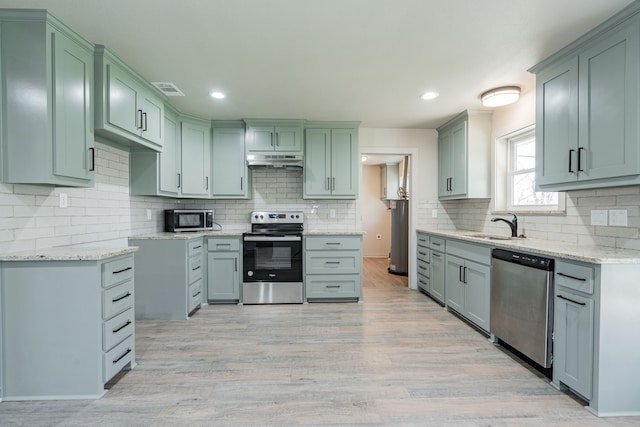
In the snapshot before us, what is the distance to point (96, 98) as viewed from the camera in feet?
7.61

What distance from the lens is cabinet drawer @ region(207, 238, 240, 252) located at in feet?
12.6

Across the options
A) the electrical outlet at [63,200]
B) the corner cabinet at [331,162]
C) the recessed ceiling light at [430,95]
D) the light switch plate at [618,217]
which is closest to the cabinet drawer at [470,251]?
the light switch plate at [618,217]

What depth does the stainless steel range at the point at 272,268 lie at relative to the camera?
3.85 metres

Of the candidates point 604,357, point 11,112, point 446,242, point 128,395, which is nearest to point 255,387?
point 128,395

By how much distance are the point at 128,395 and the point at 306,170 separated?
298 cm

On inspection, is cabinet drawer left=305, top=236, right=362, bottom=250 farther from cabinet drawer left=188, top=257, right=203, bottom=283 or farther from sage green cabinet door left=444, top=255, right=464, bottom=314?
cabinet drawer left=188, top=257, right=203, bottom=283

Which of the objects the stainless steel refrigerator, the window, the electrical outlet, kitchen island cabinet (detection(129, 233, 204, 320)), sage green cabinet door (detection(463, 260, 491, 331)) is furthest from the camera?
the stainless steel refrigerator

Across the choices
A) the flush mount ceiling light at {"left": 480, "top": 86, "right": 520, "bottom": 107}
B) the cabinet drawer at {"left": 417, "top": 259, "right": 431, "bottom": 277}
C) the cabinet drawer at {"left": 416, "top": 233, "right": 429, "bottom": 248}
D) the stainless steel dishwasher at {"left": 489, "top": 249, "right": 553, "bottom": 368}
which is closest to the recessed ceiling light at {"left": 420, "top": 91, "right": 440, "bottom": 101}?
the flush mount ceiling light at {"left": 480, "top": 86, "right": 520, "bottom": 107}

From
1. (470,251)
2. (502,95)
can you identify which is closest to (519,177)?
(502,95)

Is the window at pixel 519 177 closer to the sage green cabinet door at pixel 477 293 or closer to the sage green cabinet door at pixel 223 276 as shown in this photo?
the sage green cabinet door at pixel 477 293

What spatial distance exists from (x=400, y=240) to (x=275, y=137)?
305cm

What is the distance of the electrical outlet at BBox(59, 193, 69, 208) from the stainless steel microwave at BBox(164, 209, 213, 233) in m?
1.42

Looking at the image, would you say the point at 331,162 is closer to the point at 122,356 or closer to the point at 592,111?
the point at 592,111

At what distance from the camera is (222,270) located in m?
3.84
